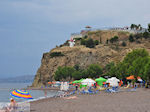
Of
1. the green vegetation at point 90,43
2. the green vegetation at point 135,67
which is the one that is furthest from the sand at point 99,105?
the green vegetation at point 90,43

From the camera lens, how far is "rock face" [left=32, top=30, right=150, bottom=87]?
288 feet

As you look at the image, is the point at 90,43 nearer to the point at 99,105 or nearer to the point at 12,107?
the point at 99,105

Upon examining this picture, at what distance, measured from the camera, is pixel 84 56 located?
294ft

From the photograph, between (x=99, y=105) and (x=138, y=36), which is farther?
(x=138, y=36)

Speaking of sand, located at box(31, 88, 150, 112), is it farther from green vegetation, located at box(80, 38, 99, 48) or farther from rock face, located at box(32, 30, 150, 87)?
green vegetation, located at box(80, 38, 99, 48)

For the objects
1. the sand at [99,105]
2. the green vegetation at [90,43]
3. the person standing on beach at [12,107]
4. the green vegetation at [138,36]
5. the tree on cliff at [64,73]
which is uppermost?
the green vegetation at [138,36]

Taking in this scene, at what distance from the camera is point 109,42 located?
97.2 metres

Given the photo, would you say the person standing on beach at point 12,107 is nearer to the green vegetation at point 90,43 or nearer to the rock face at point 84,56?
the rock face at point 84,56

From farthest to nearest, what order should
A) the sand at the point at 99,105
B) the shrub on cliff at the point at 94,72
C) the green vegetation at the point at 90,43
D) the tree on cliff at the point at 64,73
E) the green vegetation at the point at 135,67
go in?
the green vegetation at the point at 90,43 < the tree on cliff at the point at 64,73 < the shrub on cliff at the point at 94,72 < the green vegetation at the point at 135,67 < the sand at the point at 99,105

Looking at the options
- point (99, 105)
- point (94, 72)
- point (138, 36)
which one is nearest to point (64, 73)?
point (94, 72)

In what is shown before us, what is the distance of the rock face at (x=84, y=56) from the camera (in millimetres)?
87875

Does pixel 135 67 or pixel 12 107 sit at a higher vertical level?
pixel 135 67

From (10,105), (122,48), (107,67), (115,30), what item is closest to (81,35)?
(115,30)

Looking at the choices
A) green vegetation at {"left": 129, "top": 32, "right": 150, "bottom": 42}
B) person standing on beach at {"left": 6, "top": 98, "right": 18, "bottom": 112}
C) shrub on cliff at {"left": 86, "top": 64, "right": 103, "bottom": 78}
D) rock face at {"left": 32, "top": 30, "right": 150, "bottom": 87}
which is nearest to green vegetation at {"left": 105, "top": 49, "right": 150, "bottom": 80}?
shrub on cliff at {"left": 86, "top": 64, "right": 103, "bottom": 78}
